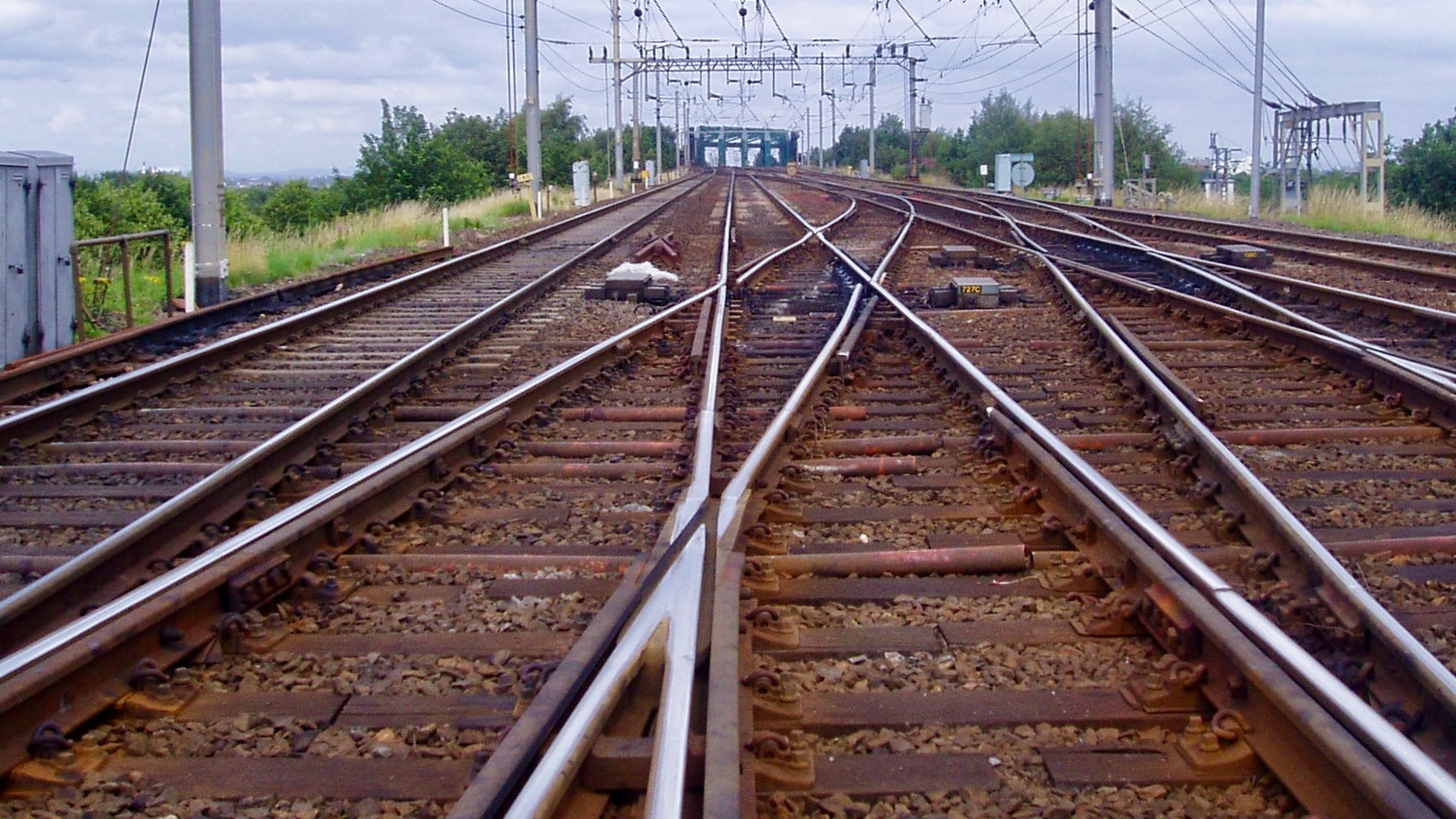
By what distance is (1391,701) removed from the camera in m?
3.20

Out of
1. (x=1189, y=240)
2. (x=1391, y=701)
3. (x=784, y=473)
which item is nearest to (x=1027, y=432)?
(x=784, y=473)

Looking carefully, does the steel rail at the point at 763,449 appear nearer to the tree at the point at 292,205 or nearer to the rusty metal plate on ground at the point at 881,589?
the rusty metal plate on ground at the point at 881,589

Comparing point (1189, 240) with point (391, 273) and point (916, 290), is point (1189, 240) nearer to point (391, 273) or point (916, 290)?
point (916, 290)

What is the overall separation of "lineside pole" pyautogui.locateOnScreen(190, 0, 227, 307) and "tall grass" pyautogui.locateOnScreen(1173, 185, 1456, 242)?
1833 centimetres

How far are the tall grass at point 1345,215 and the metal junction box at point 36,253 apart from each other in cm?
1981

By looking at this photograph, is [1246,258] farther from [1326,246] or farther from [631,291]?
[631,291]

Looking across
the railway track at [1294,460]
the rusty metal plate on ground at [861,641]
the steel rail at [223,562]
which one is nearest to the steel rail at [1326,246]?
the railway track at [1294,460]

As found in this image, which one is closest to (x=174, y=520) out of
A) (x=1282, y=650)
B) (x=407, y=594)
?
(x=407, y=594)

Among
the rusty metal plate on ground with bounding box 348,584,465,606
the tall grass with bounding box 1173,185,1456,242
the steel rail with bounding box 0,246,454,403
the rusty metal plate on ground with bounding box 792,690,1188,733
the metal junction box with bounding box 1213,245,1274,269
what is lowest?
the rusty metal plate on ground with bounding box 792,690,1188,733

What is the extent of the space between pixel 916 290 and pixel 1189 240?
24.3 ft

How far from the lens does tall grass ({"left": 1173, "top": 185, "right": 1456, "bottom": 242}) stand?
76.6 ft

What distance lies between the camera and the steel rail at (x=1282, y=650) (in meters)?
2.48

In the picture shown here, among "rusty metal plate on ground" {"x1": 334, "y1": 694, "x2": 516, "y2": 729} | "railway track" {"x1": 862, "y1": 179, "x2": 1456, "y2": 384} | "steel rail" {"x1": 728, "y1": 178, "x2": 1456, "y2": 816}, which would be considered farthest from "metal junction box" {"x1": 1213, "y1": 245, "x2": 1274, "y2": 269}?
"rusty metal plate on ground" {"x1": 334, "y1": 694, "x2": 516, "y2": 729}

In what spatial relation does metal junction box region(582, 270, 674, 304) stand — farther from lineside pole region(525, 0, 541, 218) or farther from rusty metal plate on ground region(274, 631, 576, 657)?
lineside pole region(525, 0, 541, 218)
